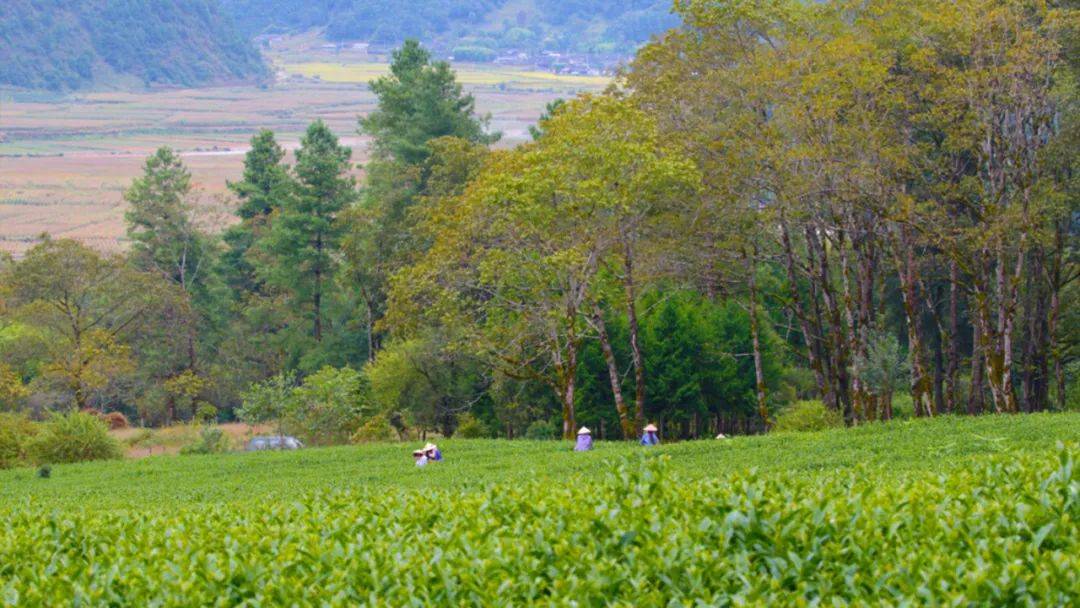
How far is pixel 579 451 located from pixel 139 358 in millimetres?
42471

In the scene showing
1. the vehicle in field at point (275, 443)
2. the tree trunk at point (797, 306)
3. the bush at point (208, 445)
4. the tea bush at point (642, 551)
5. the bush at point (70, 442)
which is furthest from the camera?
the vehicle in field at point (275, 443)

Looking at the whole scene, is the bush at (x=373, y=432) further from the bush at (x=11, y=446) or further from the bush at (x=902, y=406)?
the bush at (x=902, y=406)

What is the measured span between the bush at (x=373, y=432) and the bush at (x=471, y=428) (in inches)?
93.0

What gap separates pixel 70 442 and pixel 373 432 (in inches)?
387

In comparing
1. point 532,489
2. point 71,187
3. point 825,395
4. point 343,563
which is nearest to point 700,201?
point 825,395

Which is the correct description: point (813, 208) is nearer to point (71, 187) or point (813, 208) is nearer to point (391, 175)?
point (391, 175)

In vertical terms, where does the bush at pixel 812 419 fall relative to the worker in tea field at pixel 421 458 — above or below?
above

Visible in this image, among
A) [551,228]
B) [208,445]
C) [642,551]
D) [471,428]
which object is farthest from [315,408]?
[642,551]

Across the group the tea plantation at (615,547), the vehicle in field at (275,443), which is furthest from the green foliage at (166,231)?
the tea plantation at (615,547)

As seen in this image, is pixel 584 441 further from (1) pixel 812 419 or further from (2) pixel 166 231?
(2) pixel 166 231

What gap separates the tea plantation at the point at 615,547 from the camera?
7.62 meters

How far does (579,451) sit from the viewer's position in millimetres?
25219

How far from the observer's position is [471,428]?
41.0 meters

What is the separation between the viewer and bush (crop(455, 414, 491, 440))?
40969 mm
